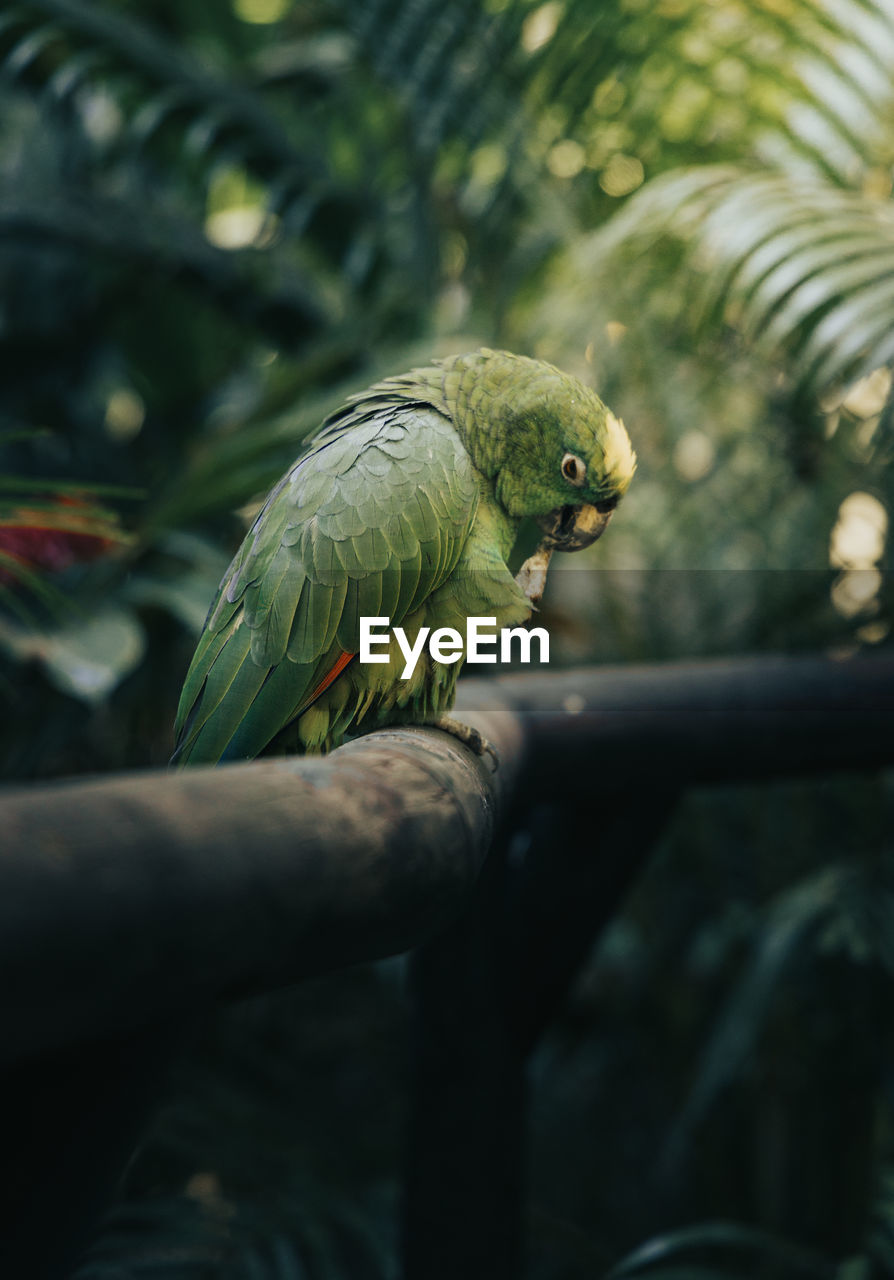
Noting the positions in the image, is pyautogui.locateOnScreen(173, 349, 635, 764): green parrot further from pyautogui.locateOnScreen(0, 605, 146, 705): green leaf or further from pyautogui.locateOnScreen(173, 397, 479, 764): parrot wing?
pyautogui.locateOnScreen(0, 605, 146, 705): green leaf

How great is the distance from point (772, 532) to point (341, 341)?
65 cm

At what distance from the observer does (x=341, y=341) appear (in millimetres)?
1312

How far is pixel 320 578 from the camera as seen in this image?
0.57 m

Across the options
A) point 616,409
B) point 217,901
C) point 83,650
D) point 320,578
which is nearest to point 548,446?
point 320,578

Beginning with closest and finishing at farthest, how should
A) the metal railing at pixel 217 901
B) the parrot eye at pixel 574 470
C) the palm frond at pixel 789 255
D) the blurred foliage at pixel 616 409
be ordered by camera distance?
the metal railing at pixel 217 901 < the parrot eye at pixel 574 470 < the palm frond at pixel 789 255 < the blurred foliage at pixel 616 409

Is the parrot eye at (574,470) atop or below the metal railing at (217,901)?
atop

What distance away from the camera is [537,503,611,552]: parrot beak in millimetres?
588

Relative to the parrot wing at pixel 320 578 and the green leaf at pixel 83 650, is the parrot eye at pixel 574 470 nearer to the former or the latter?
the parrot wing at pixel 320 578

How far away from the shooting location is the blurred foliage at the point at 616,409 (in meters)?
1.02

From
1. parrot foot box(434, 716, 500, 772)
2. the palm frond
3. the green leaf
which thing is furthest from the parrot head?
the green leaf

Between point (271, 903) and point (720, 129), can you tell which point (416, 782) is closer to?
point (271, 903)

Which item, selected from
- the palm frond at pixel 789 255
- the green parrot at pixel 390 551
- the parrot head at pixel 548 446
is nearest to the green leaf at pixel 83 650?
the green parrot at pixel 390 551

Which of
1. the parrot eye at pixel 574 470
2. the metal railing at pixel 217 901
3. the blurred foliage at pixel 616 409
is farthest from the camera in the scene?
the blurred foliage at pixel 616 409

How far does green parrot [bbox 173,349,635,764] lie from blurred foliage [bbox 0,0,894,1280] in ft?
1.18
